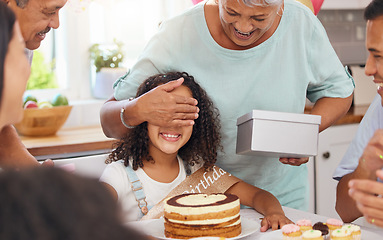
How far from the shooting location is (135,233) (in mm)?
453

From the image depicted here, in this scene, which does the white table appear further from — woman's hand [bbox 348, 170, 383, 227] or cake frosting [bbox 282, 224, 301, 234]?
woman's hand [bbox 348, 170, 383, 227]

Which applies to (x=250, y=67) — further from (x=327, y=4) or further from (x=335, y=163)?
(x=327, y=4)

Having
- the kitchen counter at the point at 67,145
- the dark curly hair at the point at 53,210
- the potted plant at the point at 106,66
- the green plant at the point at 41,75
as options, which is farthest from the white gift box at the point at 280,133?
the green plant at the point at 41,75

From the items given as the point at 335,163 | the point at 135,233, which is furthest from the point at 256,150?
the point at 335,163

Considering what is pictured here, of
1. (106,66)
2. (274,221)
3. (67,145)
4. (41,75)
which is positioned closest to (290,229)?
(274,221)

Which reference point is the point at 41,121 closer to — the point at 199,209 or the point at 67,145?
the point at 67,145

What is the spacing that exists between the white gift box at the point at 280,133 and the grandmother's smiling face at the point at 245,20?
0.25 metres

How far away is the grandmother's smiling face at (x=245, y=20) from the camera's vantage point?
1456 mm

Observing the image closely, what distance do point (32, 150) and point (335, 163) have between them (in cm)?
178

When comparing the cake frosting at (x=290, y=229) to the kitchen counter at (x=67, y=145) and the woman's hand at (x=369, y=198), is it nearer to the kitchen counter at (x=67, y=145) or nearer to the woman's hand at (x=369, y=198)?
the woman's hand at (x=369, y=198)

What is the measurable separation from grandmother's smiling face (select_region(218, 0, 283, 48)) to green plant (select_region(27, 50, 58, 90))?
Result: 6.54 ft

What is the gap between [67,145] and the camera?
8.52 feet

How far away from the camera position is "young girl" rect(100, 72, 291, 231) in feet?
Answer: 5.32

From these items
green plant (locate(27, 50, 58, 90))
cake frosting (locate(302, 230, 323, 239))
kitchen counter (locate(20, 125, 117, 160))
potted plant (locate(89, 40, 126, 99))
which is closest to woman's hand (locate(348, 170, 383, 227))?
cake frosting (locate(302, 230, 323, 239))
